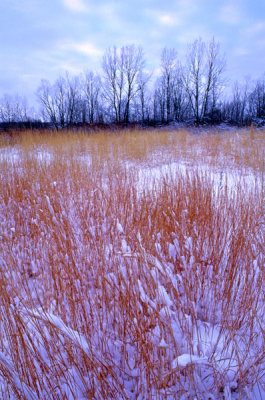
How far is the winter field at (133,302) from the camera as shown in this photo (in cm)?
81

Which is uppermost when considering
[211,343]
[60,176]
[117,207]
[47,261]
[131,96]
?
[131,96]

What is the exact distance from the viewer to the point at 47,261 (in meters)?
1.53

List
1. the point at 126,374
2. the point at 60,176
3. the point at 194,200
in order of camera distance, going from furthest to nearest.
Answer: the point at 60,176 < the point at 194,200 < the point at 126,374

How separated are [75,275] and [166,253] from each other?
2.24ft

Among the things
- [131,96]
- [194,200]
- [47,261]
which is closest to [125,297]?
[47,261]

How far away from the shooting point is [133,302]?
102 cm

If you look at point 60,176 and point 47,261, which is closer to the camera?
point 47,261

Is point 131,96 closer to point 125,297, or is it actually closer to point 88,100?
point 88,100

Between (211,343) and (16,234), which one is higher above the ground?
(16,234)

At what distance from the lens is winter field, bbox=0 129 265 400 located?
0.81 metres

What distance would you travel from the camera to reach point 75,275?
1.28m

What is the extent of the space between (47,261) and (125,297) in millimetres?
797

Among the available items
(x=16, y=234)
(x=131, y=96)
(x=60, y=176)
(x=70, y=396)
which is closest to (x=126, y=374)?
(x=70, y=396)

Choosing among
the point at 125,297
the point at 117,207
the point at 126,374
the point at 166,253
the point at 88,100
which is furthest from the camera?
the point at 88,100
